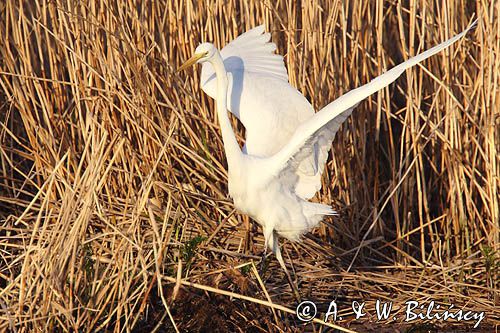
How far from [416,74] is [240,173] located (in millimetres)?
1157

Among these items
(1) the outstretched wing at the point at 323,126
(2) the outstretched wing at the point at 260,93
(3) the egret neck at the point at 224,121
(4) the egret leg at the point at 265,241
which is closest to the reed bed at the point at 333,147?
(4) the egret leg at the point at 265,241

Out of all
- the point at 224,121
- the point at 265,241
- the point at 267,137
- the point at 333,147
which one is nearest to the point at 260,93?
the point at 267,137

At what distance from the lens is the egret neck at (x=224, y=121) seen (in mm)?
3395

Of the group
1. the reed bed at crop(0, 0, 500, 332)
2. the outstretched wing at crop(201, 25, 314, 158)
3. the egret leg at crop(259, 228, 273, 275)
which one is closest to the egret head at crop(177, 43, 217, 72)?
the outstretched wing at crop(201, 25, 314, 158)

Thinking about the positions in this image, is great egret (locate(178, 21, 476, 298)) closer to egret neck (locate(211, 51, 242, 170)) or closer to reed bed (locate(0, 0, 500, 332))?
egret neck (locate(211, 51, 242, 170))

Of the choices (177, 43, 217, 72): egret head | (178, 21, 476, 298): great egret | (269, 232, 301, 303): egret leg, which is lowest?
(269, 232, 301, 303): egret leg

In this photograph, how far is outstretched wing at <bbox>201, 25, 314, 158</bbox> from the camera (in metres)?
3.66

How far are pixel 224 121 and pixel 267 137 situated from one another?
1.09 feet

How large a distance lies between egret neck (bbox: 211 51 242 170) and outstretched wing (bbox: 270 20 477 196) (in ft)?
0.49

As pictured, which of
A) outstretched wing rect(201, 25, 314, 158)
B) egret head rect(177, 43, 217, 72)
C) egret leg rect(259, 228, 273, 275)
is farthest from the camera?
outstretched wing rect(201, 25, 314, 158)

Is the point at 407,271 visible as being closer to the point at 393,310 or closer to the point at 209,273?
the point at 393,310

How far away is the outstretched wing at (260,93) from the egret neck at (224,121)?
0.17 metres

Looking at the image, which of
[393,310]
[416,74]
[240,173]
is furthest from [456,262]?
[240,173]

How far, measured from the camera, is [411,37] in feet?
12.5
